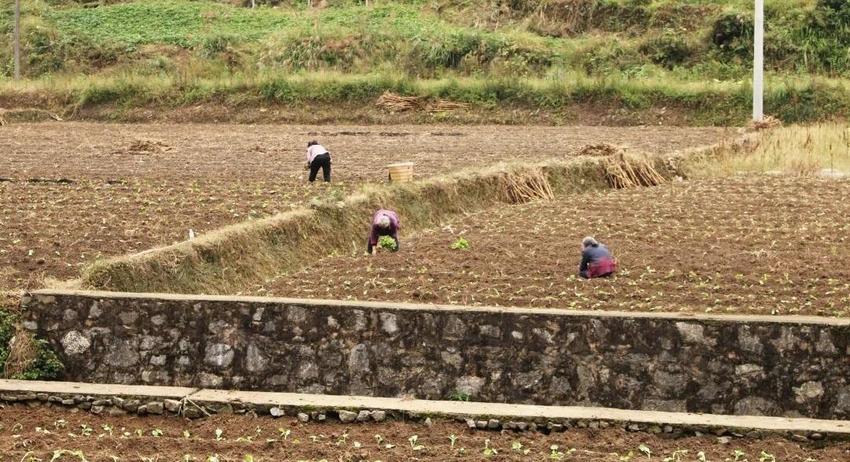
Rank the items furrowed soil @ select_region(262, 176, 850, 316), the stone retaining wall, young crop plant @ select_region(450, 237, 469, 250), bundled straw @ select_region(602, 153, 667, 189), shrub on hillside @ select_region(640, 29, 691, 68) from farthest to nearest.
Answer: shrub on hillside @ select_region(640, 29, 691, 68) < bundled straw @ select_region(602, 153, 667, 189) < young crop plant @ select_region(450, 237, 469, 250) < furrowed soil @ select_region(262, 176, 850, 316) < the stone retaining wall

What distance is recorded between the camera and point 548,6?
4247 cm

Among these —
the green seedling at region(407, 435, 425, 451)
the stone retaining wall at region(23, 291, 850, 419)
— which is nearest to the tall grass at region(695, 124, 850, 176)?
the stone retaining wall at region(23, 291, 850, 419)

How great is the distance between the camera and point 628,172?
20750mm

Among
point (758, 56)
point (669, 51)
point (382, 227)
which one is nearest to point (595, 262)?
point (382, 227)

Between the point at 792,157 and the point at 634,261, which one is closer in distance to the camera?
the point at 634,261

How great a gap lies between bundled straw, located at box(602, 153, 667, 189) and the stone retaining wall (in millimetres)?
10973

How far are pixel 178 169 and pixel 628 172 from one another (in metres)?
6.83

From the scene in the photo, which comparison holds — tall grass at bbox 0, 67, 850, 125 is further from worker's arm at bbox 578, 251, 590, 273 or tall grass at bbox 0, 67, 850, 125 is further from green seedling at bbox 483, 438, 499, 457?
green seedling at bbox 483, 438, 499, 457

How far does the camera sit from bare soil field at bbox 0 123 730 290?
572 inches

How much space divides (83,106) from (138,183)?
58.9 ft

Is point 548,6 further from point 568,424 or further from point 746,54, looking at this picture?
point 568,424

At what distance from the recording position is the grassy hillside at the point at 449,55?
33.9m

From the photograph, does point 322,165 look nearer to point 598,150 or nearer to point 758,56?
point 598,150

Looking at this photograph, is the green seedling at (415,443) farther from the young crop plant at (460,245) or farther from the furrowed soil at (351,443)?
the young crop plant at (460,245)
